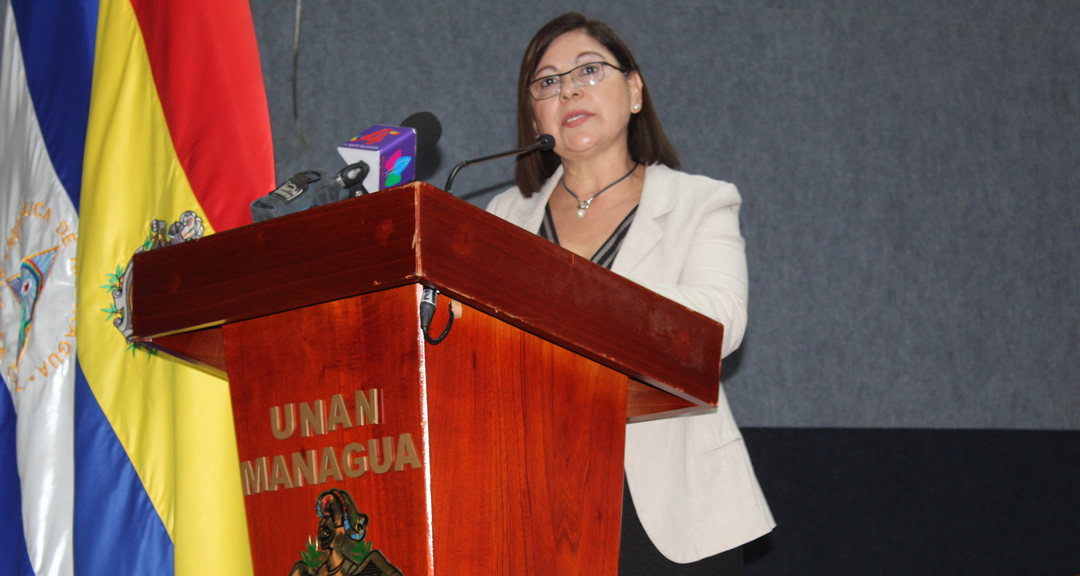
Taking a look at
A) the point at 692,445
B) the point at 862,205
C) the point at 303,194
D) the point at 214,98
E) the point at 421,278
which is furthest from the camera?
the point at 862,205

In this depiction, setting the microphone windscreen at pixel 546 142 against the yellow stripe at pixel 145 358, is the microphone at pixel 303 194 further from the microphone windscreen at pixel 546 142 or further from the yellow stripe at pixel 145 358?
the yellow stripe at pixel 145 358

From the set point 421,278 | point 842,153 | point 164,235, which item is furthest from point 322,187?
point 842,153

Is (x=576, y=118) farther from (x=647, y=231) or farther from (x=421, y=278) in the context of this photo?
(x=421, y=278)

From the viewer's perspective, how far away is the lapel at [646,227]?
1274 millimetres

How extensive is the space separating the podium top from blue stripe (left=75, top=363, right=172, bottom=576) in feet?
2.78

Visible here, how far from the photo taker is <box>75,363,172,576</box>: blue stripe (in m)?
1.57

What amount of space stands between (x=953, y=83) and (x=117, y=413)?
2.45 metres

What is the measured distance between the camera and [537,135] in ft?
5.09

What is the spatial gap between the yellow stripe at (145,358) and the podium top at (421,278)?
2.37 ft

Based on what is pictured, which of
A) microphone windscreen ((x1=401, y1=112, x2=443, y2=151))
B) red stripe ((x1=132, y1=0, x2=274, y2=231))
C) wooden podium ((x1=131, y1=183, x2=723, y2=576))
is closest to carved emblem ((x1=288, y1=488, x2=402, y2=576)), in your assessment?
wooden podium ((x1=131, y1=183, x2=723, y2=576))

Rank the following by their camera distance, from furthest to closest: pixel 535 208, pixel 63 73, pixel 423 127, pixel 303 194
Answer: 1. pixel 63 73
2. pixel 535 208
3. pixel 423 127
4. pixel 303 194

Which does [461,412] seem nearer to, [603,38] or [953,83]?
[603,38]

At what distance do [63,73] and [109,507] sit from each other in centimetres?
87

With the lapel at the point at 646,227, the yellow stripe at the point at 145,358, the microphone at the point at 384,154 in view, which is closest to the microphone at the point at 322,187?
the microphone at the point at 384,154
